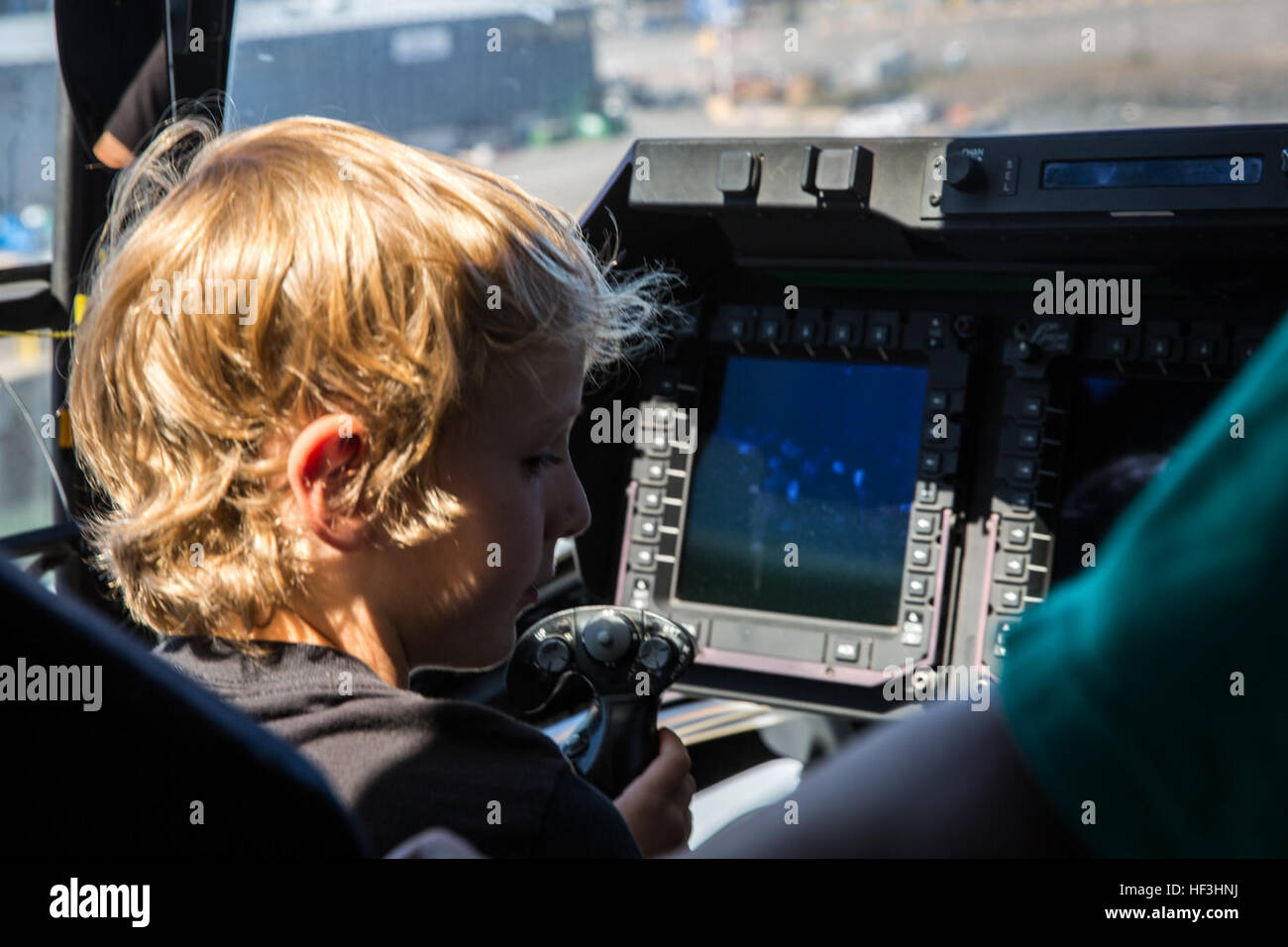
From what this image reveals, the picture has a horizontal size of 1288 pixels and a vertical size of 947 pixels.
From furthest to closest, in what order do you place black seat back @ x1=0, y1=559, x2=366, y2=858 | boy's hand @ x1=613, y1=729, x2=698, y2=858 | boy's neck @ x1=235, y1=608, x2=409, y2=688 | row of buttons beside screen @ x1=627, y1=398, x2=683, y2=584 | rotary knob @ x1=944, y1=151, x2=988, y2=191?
row of buttons beside screen @ x1=627, y1=398, x2=683, y2=584
rotary knob @ x1=944, y1=151, x2=988, y2=191
boy's hand @ x1=613, y1=729, x2=698, y2=858
boy's neck @ x1=235, y1=608, x2=409, y2=688
black seat back @ x1=0, y1=559, x2=366, y2=858

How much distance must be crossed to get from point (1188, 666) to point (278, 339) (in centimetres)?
66

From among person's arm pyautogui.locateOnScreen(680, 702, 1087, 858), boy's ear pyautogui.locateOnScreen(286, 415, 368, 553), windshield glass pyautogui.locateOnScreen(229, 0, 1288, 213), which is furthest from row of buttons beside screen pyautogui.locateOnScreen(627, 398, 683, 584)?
person's arm pyautogui.locateOnScreen(680, 702, 1087, 858)

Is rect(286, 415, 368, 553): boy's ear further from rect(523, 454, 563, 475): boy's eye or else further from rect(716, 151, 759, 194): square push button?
rect(716, 151, 759, 194): square push button

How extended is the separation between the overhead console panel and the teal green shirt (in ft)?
3.37

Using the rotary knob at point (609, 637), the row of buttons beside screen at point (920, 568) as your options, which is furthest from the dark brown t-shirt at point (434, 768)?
the row of buttons beside screen at point (920, 568)

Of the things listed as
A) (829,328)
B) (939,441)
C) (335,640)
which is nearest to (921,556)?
(939,441)

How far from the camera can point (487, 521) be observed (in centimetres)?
93

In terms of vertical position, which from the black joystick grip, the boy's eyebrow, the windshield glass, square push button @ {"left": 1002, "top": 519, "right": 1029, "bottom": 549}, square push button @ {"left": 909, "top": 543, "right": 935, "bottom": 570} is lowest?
the black joystick grip

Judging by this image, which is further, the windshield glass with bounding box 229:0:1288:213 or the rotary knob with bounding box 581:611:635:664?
the windshield glass with bounding box 229:0:1288:213

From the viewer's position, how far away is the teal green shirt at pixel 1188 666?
11.4 inches

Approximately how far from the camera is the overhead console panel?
1348mm
